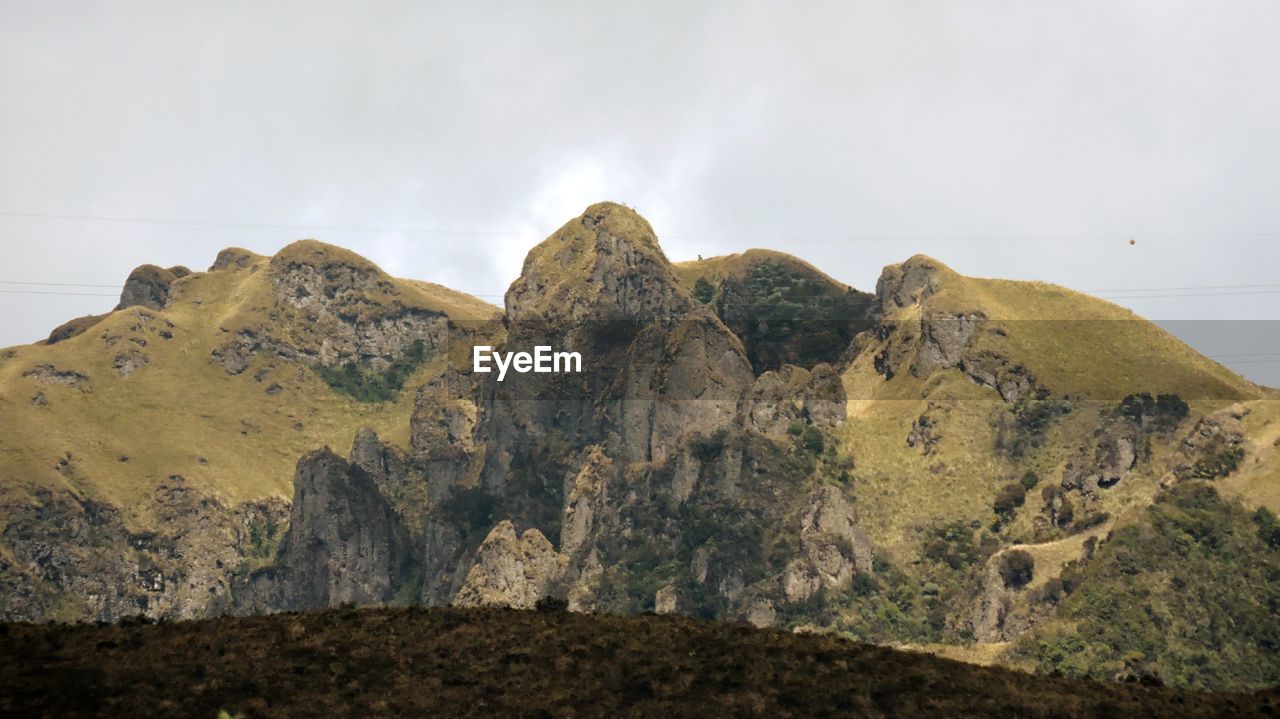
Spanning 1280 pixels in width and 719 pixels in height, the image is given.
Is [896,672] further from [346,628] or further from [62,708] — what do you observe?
[62,708]

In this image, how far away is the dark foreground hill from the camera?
12750 centimetres

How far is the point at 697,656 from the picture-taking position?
463ft

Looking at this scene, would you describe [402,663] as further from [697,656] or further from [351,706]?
[697,656]

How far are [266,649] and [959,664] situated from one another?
51.4 meters

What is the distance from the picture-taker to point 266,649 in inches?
5394

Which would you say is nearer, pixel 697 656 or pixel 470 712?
pixel 470 712

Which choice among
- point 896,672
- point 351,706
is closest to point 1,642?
point 351,706

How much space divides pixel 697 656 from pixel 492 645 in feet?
50.2

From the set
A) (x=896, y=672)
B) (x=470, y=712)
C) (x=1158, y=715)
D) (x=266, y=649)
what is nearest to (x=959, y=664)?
(x=896, y=672)

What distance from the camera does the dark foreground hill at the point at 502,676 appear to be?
128 metres

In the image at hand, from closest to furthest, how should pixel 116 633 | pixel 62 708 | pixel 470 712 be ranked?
pixel 62 708 < pixel 470 712 < pixel 116 633

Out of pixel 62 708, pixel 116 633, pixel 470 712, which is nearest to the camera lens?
pixel 62 708

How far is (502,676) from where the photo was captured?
135625 mm

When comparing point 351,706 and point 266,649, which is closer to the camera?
point 351,706
